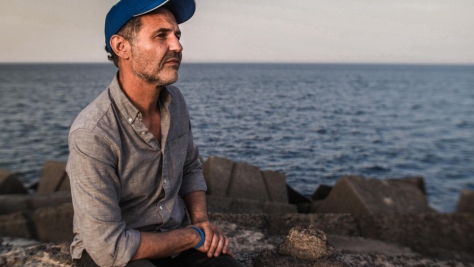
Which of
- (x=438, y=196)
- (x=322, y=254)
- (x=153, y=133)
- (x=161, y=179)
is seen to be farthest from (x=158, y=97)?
(x=438, y=196)

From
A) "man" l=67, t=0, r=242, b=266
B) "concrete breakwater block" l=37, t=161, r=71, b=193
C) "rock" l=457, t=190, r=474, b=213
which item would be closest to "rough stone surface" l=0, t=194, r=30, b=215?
"concrete breakwater block" l=37, t=161, r=71, b=193

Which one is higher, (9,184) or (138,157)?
(138,157)

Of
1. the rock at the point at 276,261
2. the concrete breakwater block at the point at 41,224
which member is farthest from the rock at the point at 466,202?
the concrete breakwater block at the point at 41,224

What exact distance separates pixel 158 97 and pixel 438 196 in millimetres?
14811

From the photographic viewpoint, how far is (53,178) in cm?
914

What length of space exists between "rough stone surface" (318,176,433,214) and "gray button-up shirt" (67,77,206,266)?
13.5ft

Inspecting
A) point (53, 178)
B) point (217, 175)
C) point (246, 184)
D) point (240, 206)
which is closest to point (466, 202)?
point (240, 206)

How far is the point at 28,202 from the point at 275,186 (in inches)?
177

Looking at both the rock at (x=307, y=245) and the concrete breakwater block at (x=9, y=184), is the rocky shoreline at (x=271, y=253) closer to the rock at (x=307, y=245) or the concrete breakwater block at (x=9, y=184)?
the rock at (x=307, y=245)

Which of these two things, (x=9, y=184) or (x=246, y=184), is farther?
(x=9, y=184)

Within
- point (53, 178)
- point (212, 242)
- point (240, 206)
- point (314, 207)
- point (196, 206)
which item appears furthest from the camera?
point (53, 178)

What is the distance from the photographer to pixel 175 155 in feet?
8.13

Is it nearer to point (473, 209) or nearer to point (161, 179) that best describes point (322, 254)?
point (161, 179)

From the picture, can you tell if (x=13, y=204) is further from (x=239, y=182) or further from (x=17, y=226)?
(x=239, y=182)
